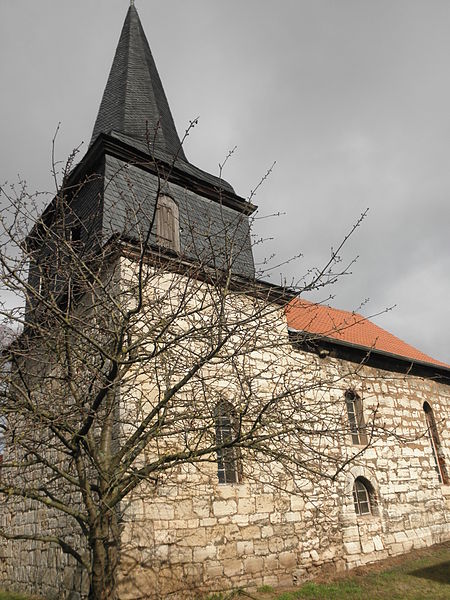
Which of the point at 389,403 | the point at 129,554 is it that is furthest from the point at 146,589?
the point at 389,403

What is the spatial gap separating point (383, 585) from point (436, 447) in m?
5.37

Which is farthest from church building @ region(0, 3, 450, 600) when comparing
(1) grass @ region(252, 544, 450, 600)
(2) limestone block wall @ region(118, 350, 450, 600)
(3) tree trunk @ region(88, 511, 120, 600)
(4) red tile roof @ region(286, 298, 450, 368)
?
(3) tree trunk @ region(88, 511, 120, 600)

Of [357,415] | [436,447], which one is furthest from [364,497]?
[436,447]

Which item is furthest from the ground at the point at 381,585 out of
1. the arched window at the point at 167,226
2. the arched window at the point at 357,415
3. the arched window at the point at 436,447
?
the arched window at the point at 167,226

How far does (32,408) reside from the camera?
3789mm

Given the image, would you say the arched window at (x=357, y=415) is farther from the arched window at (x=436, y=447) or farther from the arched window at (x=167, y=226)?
the arched window at (x=167, y=226)

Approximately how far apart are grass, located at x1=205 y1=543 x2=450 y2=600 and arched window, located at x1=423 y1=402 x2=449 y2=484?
267 centimetres

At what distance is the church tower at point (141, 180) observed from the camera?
26.3 feet

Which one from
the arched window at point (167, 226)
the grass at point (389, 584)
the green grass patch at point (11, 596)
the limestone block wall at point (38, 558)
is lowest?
the grass at point (389, 584)

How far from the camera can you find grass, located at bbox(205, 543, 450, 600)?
6938 mm

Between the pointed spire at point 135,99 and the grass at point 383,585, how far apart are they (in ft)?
27.6

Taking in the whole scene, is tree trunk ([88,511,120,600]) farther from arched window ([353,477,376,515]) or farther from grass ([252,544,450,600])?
arched window ([353,477,376,515])

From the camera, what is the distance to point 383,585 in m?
7.66

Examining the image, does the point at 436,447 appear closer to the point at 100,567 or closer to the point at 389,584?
the point at 389,584
